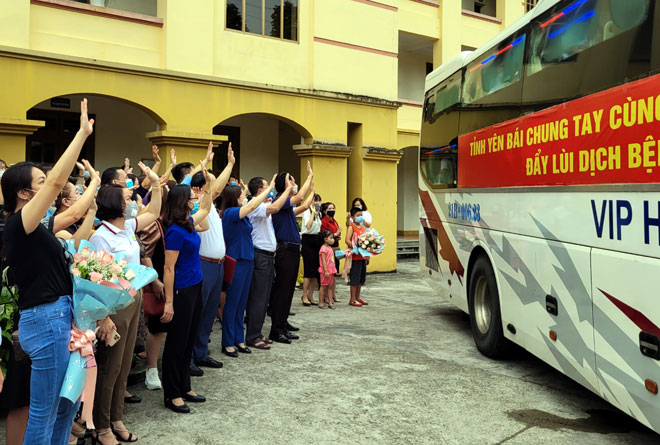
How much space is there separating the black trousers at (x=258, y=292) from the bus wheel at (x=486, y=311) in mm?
2539

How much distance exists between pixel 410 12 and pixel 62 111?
989 centimetres

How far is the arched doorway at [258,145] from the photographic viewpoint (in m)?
16.2

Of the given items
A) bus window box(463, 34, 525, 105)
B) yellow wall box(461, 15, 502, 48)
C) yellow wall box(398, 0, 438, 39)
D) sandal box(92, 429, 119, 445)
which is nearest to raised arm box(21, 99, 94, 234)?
sandal box(92, 429, 119, 445)

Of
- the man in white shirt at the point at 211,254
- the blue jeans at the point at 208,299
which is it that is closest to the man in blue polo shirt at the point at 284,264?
the blue jeans at the point at 208,299

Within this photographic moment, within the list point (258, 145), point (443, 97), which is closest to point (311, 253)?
point (443, 97)

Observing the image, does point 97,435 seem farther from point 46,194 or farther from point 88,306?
point 46,194

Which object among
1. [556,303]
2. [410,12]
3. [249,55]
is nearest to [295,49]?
[249,55]

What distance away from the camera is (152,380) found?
18.0 feet

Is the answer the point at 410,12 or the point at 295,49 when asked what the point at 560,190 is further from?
the point at 410,12

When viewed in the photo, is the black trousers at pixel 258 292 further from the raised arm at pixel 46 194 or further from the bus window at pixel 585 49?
the raised arm at pixel 46 194

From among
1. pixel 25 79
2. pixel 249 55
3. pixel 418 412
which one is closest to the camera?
pixel 418 412

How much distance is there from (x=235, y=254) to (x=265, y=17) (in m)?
8.29

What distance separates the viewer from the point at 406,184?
2253cm

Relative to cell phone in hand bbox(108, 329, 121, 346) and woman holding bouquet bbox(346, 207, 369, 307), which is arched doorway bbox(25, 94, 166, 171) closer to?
woman holding bouquet bbox(346, 207, 369, 307)
